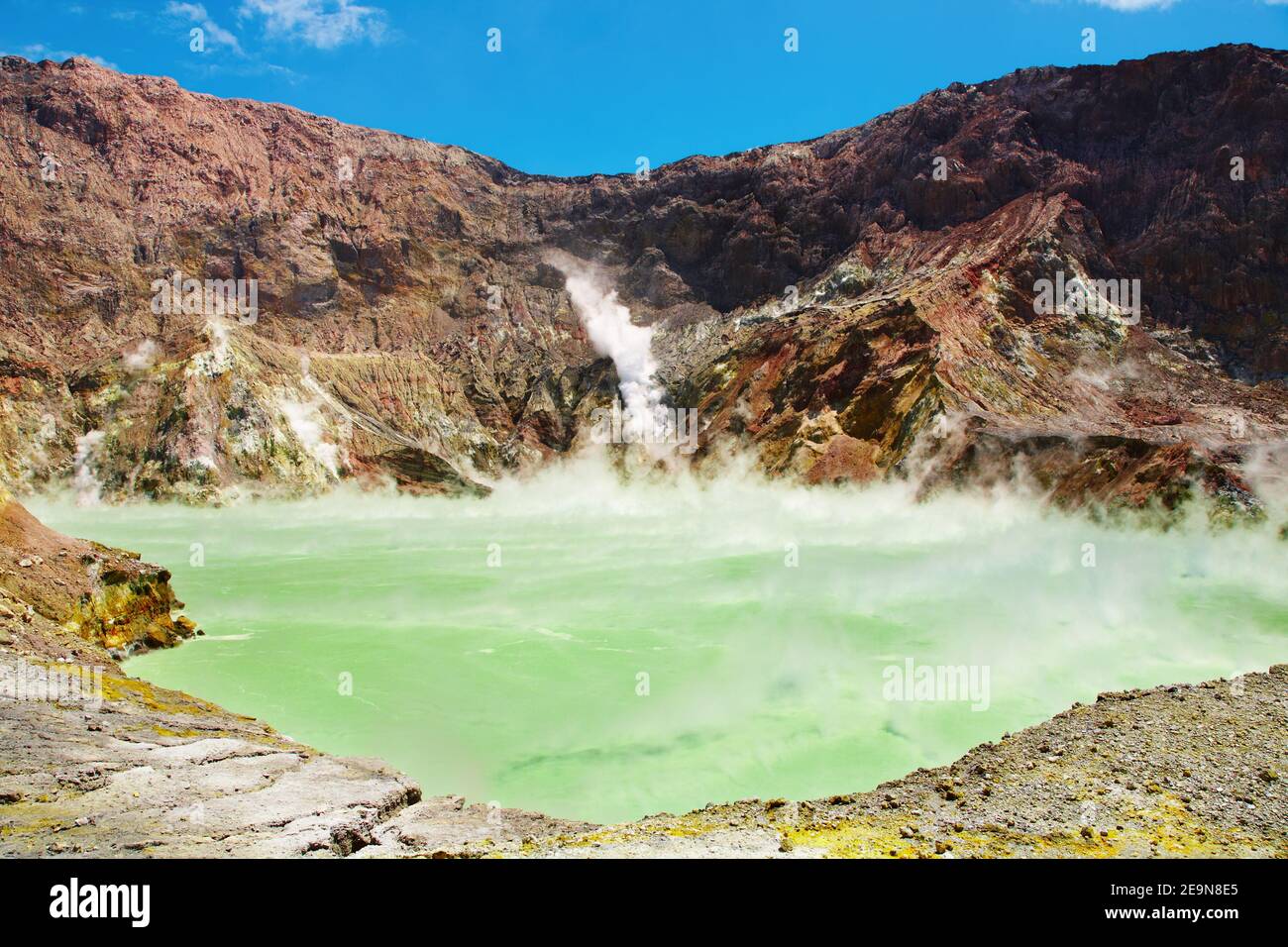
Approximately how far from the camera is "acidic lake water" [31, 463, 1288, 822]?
503 inches

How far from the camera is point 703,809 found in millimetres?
8852

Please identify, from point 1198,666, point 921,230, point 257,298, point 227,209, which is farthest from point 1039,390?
point 227,209

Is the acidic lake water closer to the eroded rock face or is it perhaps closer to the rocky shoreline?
the rocky shoreline

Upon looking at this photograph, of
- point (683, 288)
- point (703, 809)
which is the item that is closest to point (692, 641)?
point (703, 809)

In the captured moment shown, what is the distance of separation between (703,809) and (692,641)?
1210cm

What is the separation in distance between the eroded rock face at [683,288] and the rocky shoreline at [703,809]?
3526cm

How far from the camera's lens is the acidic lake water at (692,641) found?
12.8 m

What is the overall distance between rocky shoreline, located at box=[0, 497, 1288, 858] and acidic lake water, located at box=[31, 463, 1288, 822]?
9.02ft

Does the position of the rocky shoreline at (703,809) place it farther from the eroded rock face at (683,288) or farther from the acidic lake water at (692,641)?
the eroded rock face at (683,288)

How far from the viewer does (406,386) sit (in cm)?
7888

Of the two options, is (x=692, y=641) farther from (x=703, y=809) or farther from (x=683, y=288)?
(x=683, y=288)

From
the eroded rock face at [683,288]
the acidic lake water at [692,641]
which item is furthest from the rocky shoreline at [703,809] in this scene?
the eroded rock face at [683,288]
